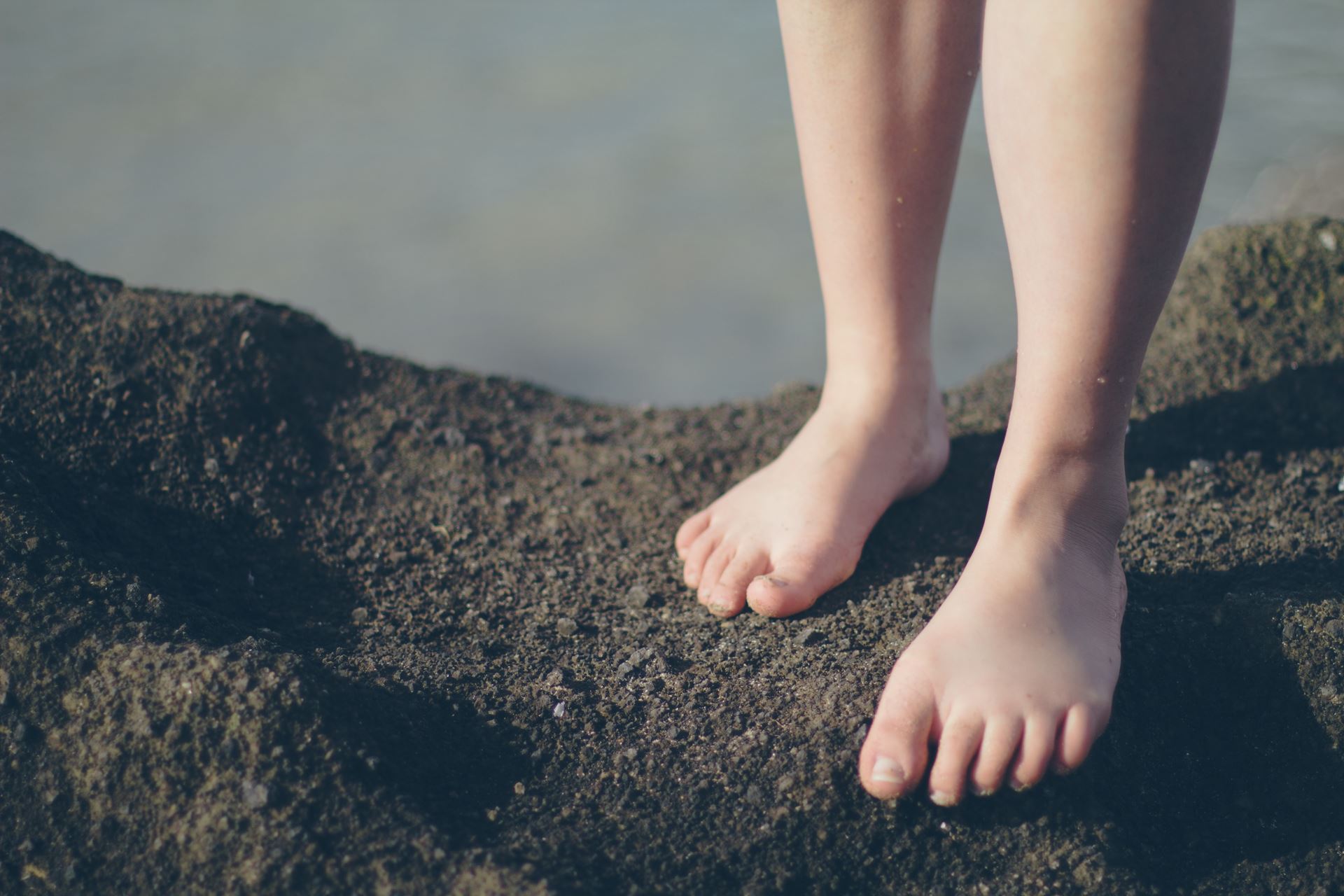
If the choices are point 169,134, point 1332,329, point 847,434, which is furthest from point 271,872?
point 169,134

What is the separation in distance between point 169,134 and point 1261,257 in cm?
565

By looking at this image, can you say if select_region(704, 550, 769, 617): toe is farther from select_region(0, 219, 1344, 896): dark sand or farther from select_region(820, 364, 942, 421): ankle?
select_region(820, 364, 942, 421): ankle

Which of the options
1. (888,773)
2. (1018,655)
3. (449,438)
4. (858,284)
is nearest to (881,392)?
(858,284)

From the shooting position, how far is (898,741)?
42.1 inches

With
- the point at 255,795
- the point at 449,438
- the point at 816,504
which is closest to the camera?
the point at 255,795

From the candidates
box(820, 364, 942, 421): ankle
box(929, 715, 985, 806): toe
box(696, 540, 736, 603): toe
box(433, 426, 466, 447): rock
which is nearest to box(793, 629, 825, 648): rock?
box(696, 540, 736, 603): toe

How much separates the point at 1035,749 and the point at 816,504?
0.48 metres

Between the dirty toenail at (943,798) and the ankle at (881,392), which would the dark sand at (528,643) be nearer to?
the dirty toenail at (943,798)

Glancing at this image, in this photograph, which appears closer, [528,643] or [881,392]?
[528,643]

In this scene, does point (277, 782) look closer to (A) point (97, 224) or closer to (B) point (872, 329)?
(B) point (872, 329)

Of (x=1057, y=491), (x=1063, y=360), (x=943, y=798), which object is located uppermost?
(x=1063, y=360)

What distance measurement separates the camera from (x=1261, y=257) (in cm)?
190

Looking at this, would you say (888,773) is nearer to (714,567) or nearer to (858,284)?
(714,567)

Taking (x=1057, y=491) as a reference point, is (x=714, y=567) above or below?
below
